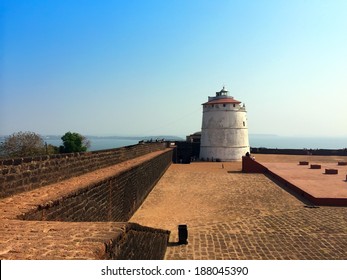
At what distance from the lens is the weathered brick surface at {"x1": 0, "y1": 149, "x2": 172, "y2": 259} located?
2912 mm

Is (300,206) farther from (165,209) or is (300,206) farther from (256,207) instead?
(165,209)

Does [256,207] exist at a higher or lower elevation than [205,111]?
lower

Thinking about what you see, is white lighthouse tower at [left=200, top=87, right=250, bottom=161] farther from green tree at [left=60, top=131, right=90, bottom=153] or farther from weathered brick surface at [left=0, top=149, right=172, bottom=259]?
weathered brick surface at [left=0, top=149, right=172, bottom=259]

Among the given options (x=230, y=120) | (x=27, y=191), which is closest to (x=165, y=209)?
(x=27, y=191)

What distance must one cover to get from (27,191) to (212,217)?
21.1ft

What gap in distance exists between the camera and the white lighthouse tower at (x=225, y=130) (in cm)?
3544

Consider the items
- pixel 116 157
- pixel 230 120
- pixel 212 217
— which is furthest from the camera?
pixel 230 120

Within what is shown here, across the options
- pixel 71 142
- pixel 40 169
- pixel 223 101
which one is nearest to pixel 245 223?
pixel 40 169

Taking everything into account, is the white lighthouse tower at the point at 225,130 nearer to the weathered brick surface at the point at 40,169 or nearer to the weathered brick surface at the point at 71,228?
the weathered brick surface at the point at 40,169

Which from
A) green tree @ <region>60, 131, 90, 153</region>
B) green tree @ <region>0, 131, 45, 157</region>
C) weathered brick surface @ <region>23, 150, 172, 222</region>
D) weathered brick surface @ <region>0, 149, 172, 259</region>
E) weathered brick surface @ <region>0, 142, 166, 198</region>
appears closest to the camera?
weathered brick surface @ <region>0, 149, 172, 259</region>

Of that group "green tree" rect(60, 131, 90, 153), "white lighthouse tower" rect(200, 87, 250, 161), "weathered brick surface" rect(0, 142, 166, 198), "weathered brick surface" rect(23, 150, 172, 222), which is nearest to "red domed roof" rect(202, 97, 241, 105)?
"white lighthouse tower" rect(200, 87, 250, 161)

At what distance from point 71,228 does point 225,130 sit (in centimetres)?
3287

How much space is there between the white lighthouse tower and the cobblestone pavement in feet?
65.0

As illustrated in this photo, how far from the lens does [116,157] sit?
12.3 metres
